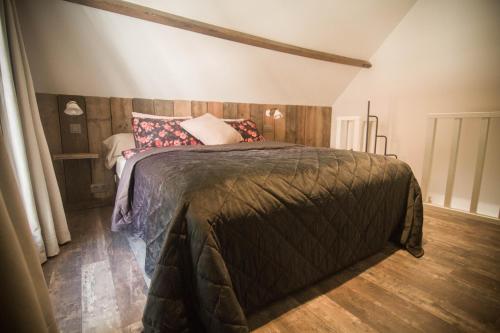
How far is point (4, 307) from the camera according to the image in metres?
0.41

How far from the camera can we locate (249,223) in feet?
3.17

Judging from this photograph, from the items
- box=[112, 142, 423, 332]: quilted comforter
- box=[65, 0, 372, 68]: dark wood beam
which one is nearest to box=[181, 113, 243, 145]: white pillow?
box=[112, 142, 423, 332]: quilted comforter

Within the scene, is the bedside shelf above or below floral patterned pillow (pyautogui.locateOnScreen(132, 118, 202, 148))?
below

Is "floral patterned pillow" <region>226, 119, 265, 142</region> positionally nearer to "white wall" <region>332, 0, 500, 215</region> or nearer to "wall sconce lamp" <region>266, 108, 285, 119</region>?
"wall sconce lamp" <region>266, 108, 285, 119</region>

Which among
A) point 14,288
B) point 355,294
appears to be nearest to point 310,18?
point 355,294

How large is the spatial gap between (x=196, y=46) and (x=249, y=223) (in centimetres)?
213

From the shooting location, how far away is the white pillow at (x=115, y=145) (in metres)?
2.31

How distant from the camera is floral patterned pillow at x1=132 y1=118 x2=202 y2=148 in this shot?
2.19m

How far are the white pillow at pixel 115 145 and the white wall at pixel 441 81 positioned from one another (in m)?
3.50

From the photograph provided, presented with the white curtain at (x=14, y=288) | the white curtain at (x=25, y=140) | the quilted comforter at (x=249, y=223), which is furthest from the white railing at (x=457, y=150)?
the white curtain at (x=25, y=140)

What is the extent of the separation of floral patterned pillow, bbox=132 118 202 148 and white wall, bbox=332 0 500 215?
293 cm

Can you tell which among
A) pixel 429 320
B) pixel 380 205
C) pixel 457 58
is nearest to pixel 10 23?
pixel 380 205

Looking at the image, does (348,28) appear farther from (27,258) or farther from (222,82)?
(27,258)

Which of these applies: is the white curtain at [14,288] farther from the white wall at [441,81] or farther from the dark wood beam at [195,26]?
the white wall at [441,81]
